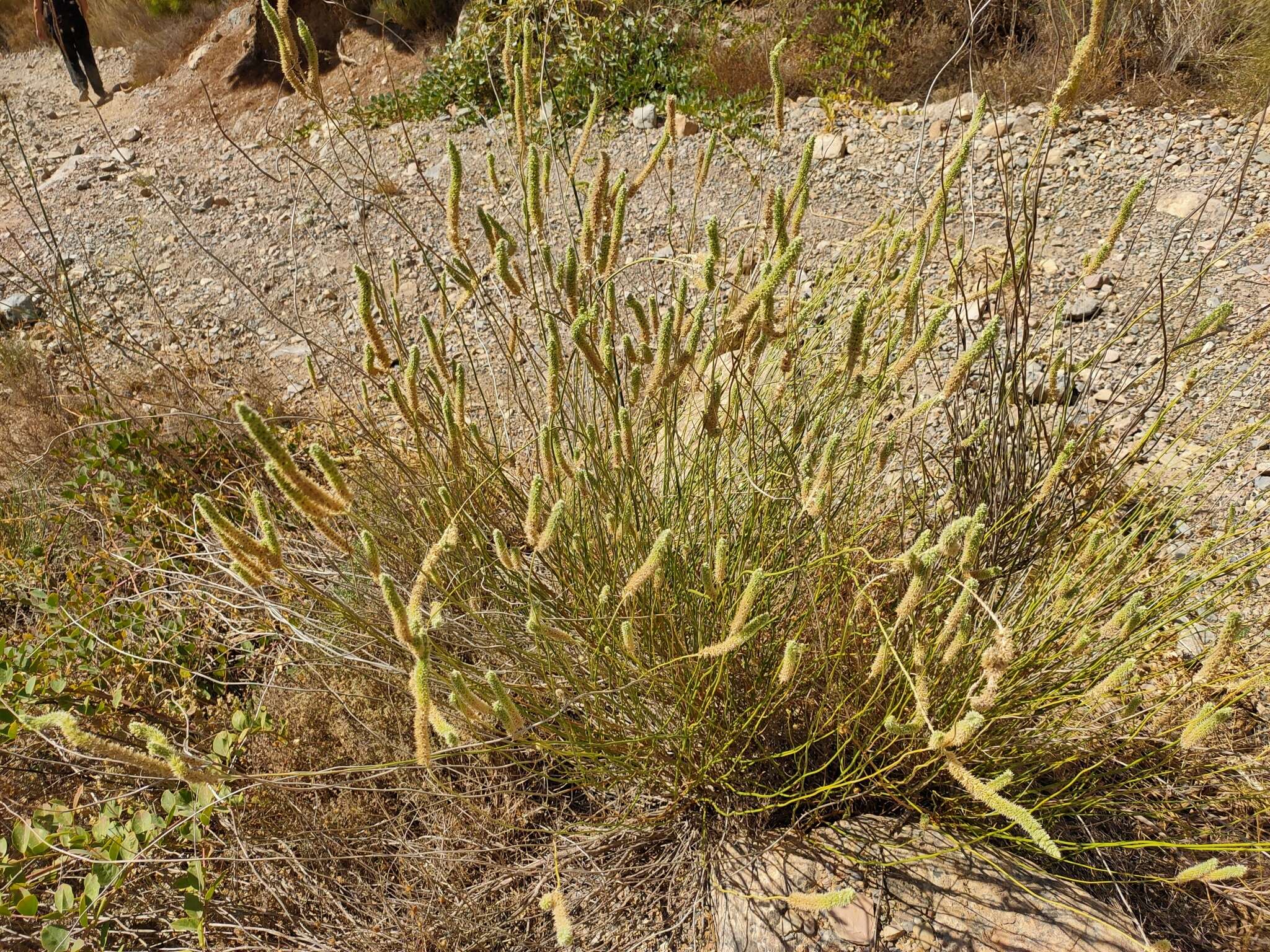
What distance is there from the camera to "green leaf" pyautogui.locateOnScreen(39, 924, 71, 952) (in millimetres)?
1472

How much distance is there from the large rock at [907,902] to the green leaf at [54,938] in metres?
1.26

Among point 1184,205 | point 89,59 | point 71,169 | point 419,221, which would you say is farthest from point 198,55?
point 1184,205

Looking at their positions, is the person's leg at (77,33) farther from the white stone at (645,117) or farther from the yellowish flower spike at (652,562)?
the yellowish flower spike at (652,562)

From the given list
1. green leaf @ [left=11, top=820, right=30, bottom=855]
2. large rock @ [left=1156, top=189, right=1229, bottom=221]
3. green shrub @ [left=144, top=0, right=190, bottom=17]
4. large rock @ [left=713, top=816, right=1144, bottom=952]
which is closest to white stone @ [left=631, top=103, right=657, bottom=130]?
large rock @ [left=1156, top=189, right=1229, bottom=221]

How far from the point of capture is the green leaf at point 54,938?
4.83 ft

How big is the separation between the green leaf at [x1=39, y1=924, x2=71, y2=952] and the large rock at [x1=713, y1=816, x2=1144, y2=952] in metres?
1.26

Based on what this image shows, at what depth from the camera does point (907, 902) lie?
1448 millimetres

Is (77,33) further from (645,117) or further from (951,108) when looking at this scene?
(951,108)

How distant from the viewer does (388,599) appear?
948 millimetres

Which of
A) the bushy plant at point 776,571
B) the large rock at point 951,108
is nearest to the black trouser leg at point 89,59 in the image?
the large rock at point 951,108

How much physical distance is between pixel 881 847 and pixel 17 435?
3.85 m

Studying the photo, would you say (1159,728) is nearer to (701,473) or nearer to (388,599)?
(701,473)

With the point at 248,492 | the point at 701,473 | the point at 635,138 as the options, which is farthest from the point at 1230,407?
the point at 635,138

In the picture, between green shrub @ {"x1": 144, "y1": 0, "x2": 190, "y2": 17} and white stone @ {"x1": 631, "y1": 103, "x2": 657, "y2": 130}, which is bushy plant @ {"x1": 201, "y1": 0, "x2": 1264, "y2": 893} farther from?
green shrub @ {"x1": 144, "y1": 0, "x2": 190, "y2": 17}
